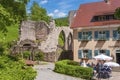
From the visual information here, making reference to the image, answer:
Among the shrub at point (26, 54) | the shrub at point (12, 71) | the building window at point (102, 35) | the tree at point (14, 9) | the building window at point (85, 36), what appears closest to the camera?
the shrub at point (12, 71)

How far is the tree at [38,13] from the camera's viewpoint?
83.8 meters

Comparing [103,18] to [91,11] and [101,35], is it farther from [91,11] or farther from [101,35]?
[91,11]

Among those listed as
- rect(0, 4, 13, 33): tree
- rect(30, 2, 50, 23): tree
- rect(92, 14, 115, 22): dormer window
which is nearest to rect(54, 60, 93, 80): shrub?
rect(92, 14, 115, 22): dormer window

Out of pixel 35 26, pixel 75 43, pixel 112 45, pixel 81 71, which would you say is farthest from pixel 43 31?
pixel 81 71

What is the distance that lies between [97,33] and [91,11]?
457cm

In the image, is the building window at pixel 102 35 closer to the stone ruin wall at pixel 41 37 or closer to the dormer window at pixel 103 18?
the dormer window at pixel 103 18

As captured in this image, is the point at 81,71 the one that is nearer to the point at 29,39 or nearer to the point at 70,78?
the point at 70,78

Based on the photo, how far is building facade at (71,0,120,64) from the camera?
38438mm

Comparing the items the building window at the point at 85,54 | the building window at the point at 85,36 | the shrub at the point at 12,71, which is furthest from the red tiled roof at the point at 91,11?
the shrub at the point at 12,71

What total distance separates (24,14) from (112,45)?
26252 millimetres

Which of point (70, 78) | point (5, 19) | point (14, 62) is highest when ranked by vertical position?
point (5, 19)

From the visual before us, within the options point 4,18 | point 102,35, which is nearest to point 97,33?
point 102,35

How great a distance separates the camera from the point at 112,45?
3856 cm

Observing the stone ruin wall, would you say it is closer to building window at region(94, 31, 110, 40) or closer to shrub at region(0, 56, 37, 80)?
building window at region(94, 31, 110, 40)
